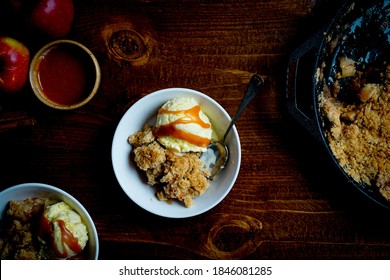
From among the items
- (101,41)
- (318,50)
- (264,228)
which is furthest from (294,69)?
(101,41)

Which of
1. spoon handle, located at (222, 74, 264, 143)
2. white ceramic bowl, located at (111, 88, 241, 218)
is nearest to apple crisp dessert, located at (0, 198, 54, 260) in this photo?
white ceramic bowl, located at (111, 88, 241, 218)

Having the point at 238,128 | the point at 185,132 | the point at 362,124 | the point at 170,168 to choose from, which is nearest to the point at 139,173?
the point at 170,168

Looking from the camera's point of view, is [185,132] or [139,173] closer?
[185,132]

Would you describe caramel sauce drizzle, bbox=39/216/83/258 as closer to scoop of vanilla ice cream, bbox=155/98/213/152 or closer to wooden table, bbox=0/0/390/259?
wooden table, bbox=0/0/390/259

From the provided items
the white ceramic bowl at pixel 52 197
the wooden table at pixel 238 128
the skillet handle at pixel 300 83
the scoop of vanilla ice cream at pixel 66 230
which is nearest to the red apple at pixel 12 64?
the wooden table at pixel 238 128

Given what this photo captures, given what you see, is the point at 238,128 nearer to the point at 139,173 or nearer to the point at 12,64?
the point at 139,173
